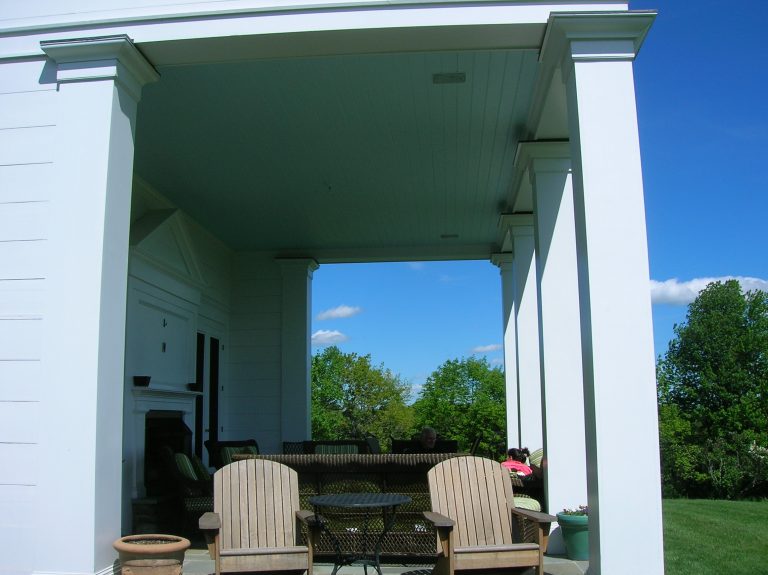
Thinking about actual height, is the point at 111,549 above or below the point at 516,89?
below

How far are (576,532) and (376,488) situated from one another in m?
1.40

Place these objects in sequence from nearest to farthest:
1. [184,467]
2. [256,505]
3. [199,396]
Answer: [256,505] → [184,467] → [199,396]

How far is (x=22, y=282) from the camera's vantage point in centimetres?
408

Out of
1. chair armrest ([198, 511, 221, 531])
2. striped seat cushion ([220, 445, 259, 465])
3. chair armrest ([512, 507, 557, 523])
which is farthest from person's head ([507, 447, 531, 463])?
chair armrest ([198, 511, 221, 531])

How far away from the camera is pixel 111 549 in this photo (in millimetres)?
3795

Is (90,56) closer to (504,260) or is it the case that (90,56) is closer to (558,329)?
(558,329)

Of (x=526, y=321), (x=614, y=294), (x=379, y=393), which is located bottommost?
(x=379, y=393)

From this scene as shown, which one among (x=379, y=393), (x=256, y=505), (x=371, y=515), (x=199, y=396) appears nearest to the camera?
(x=256, y=505)

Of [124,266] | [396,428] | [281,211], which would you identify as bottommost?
[396,428]

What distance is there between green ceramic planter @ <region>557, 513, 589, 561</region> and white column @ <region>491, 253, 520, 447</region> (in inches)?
181

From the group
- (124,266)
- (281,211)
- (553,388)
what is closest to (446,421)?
(281,211)

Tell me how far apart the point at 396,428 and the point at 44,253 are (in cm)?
2421

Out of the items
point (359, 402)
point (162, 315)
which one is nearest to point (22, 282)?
point (162, 315)

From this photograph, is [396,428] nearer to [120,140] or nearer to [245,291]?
[245,291]
